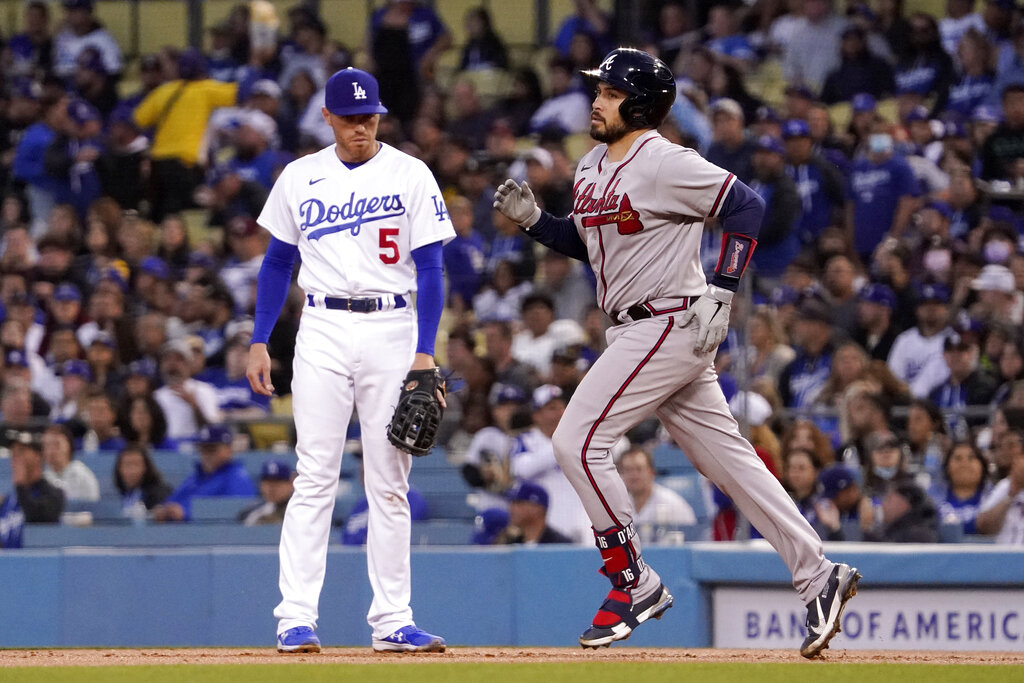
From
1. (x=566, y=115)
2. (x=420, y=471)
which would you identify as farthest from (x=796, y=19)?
(x=420, y=471)

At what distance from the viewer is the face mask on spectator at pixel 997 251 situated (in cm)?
897

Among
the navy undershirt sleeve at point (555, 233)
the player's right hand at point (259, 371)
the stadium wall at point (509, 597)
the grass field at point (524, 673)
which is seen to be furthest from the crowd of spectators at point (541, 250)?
the player's right hand at point (259, 371)

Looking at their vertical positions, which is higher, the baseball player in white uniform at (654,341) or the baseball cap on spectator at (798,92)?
the baseball cap on spectator at (798,92)

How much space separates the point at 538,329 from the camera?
9.54 metres

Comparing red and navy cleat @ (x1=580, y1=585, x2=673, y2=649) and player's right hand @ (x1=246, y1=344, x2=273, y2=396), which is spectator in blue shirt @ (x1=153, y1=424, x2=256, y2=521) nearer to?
player's right hand @ (x1=246, y1=344, x2=273, y2=396)

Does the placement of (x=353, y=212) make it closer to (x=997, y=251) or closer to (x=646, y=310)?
(x=646, y=310)

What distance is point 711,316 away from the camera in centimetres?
512

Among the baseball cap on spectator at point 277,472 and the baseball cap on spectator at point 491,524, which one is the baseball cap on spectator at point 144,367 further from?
the baseball cap on spectator at point 491,524

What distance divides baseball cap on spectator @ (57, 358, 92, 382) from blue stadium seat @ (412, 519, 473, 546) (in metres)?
3.05

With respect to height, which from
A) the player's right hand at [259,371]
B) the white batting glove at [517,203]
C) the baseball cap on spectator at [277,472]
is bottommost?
the baseball cap on spectator at [277,472]

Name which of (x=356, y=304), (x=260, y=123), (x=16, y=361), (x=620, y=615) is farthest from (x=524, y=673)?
(x=260, y=123)

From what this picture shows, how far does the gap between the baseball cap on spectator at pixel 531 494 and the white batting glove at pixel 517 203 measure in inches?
107

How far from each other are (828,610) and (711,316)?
1.03 metres

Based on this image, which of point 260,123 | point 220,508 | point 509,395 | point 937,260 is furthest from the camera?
point 260,123
